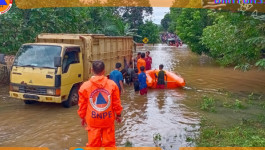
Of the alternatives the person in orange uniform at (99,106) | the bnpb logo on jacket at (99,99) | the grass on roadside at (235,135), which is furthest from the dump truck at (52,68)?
the bnpb logo on jacket at (99,99)

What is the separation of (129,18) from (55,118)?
159 feet

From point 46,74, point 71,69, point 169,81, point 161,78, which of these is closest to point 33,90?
point 46,74

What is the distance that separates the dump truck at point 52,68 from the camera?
893 cm

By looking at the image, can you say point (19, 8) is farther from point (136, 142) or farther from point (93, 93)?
point (93, 93)

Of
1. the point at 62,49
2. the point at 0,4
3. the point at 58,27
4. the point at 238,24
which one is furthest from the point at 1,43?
the point at 238,24

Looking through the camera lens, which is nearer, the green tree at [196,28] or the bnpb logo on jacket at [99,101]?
the bnpb logo on jacket at [99,101]

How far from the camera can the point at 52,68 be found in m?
9.02

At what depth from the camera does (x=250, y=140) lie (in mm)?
6523

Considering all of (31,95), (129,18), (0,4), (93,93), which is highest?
(129,18)

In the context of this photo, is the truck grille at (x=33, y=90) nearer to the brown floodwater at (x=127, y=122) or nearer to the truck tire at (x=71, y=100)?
the brown floodwater at (x=127, y=122)

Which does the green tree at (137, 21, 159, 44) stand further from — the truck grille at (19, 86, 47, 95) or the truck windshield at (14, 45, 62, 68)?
the truck grille at (19, 86, 47, 95)

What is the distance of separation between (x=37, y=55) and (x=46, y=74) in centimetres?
90

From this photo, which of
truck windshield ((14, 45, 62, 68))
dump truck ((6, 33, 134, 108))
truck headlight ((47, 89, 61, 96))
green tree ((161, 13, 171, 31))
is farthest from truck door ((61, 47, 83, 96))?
green tree ((161, 13, 171, 31))

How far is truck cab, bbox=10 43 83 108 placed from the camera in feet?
29.3
